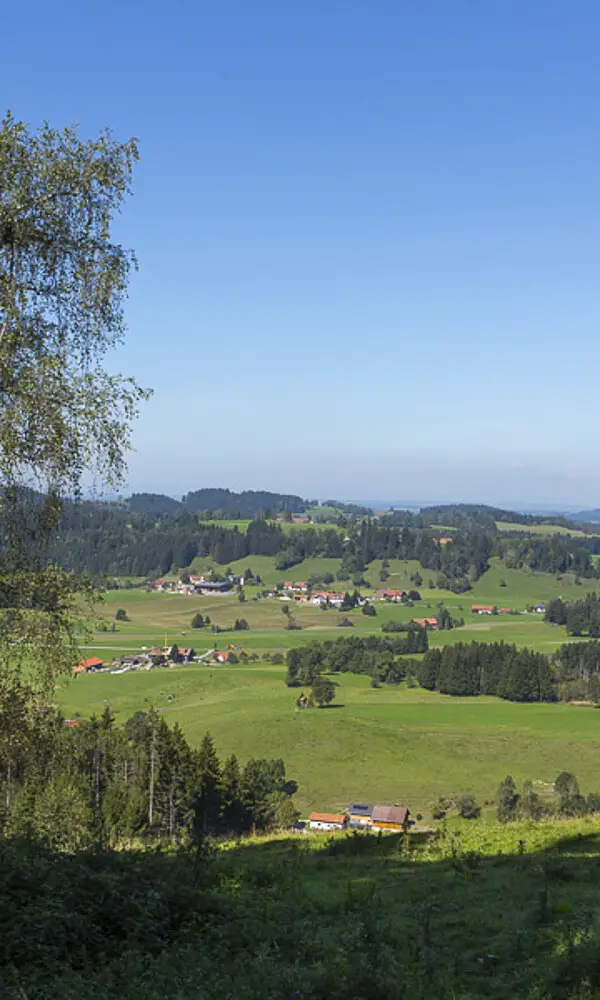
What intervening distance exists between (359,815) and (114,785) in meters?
19.9

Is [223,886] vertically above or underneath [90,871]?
underneath

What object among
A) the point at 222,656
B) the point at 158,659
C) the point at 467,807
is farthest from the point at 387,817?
the point at 222,656

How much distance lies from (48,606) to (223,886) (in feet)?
14.8

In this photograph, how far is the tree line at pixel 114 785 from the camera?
11359mm

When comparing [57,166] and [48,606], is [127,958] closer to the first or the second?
[48,606]

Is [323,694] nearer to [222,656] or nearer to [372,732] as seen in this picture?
[372,732]

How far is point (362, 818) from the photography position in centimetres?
5325

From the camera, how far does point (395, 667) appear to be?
5335 inches

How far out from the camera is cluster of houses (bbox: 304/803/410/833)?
4324cm

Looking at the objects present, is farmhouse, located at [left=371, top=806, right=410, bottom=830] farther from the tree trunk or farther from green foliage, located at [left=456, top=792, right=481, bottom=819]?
the tree trunk

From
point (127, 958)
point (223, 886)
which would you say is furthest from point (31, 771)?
point (127, 958)

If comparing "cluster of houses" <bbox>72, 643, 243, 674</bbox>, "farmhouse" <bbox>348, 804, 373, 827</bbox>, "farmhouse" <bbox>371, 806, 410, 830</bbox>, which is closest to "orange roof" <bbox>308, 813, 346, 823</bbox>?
"farmhouse" <bbox>348, 804, 373, 827</bbox>

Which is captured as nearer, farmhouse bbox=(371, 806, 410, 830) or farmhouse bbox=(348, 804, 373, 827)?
farmhouse bbox=(371, 806, 410, 830)

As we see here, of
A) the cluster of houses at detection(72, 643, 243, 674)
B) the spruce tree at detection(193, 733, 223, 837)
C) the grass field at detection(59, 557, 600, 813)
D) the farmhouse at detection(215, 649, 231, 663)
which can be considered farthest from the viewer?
the farmhouse at detection(215, 649, 231, 663)
